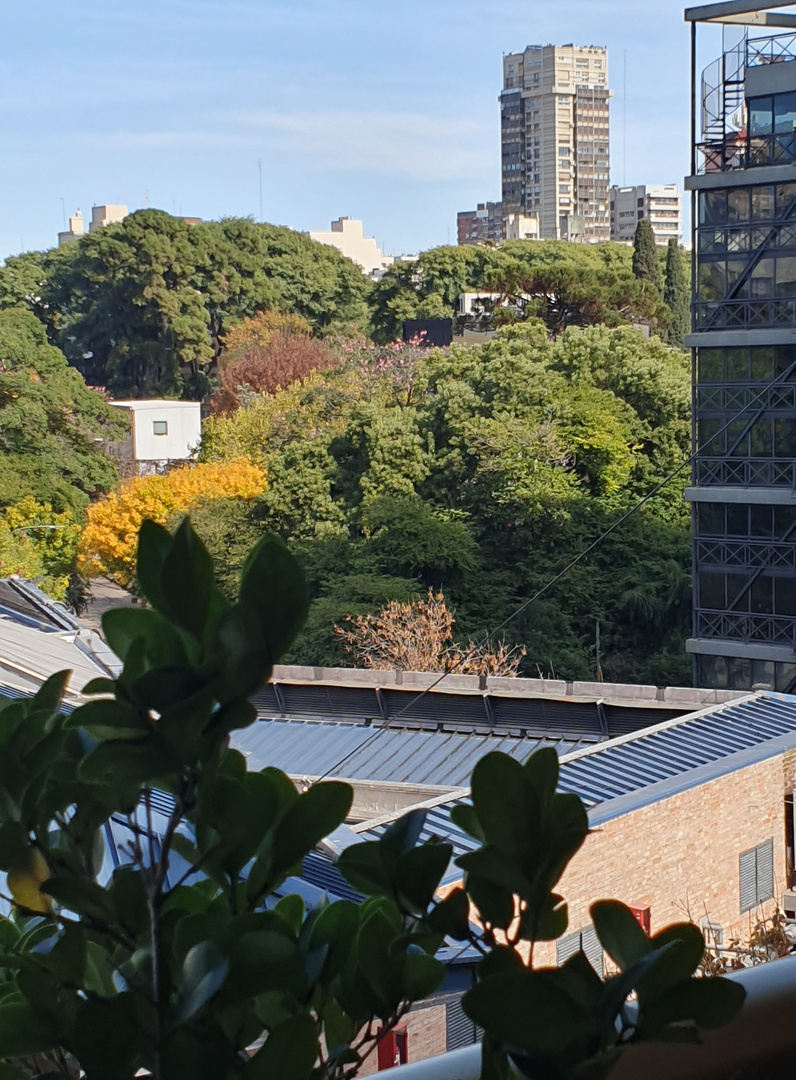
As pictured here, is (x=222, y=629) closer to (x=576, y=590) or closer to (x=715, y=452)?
(x=715, y=452)

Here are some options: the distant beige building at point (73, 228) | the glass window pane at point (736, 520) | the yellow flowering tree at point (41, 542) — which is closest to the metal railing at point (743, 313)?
the glass window pane at point (736, 520)

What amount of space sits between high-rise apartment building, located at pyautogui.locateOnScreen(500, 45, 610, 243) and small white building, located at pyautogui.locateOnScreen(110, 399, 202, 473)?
22.1 metres

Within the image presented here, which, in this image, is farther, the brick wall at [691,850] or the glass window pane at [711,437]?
the glass window pane at [711,437]

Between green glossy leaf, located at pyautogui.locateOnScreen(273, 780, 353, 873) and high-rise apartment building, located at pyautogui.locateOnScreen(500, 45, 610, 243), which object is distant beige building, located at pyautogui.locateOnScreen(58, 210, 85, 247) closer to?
high-rise apartment building, located at pyautogui.locateOnScreen(500, 45, 610, 243)

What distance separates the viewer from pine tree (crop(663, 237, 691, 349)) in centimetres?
1575

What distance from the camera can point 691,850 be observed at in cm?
394

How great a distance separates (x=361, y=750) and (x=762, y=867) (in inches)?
60.3

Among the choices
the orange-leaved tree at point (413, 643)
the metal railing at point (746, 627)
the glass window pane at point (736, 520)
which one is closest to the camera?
the metal railing at point (746, 627)

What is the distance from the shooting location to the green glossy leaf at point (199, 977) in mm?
383

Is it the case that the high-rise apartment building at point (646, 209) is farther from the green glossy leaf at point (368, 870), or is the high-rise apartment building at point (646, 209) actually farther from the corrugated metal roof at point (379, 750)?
the green glossy leaf at point (368, 870)

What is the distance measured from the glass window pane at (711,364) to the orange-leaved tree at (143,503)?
4.47 meters

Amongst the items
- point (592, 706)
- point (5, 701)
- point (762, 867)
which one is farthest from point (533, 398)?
point (5, 701)

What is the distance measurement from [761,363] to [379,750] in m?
3.51

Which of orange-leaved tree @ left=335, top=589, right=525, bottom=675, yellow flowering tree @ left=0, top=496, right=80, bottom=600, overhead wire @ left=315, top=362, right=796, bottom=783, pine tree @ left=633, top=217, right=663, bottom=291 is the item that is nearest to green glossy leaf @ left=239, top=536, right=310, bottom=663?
overhead wire @ left=315, top=362, right=796, bottom=783
